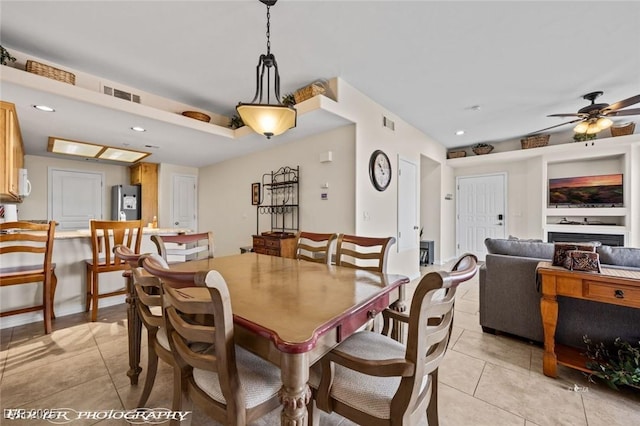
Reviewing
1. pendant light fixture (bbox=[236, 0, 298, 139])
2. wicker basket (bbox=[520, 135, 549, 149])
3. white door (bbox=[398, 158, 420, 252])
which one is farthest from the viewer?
wicker basket (bbox=[520, 135, 549, 149])

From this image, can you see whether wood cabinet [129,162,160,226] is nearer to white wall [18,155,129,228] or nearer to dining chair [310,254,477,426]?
white wall [18,155,129,228]

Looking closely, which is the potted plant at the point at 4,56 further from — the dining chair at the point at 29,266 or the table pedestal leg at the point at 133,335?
the table pedestal leg at the point at 133,335

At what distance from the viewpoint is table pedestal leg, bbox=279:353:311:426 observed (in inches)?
33.1

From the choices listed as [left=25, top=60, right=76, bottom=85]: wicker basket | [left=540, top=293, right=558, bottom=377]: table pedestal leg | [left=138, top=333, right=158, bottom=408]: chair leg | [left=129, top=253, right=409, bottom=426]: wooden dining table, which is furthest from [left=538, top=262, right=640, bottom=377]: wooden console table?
[left=25, top=60, right=76, bottom=85]: wicker basket

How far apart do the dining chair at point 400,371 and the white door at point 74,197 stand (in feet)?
21.8

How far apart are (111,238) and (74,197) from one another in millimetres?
3378

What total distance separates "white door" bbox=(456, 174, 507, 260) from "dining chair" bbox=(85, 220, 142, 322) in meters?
6.78

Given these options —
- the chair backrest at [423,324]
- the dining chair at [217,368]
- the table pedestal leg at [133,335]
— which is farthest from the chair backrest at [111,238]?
the chair backrest at [423,324]

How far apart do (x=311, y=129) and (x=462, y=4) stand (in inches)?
80.9

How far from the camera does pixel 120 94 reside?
10.5 ft

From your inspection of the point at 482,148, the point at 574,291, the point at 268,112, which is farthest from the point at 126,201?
the point at 482,148

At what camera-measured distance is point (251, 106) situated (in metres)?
1.71

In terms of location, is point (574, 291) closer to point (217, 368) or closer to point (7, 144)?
point (217, 368)

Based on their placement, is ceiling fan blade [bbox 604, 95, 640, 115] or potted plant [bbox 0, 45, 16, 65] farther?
ceiling fan blade [bbox 604, 95, 640, 115]
